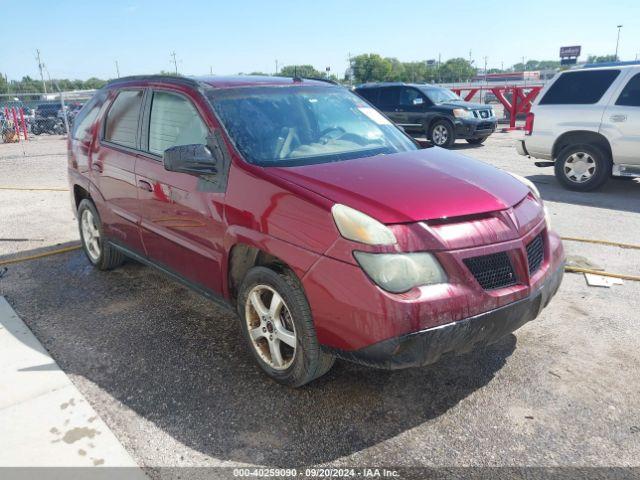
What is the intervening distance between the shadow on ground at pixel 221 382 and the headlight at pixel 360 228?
99 centimetres

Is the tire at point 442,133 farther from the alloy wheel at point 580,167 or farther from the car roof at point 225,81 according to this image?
the car roof at point 225,81

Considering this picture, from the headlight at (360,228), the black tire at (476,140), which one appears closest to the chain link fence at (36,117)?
the black tire at (476,140)

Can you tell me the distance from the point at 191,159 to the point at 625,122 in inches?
275

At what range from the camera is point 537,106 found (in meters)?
8.64

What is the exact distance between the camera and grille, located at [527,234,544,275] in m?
2.87

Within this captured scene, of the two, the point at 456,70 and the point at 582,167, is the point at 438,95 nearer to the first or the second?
the point at 582,167

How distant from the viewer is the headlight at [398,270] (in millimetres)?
2471

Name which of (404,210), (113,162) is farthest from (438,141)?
(404,210)

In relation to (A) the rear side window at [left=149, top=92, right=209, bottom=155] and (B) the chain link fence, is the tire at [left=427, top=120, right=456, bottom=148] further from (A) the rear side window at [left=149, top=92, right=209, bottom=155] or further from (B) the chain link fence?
(B) the chain link fence

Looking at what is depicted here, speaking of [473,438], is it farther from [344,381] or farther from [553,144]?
[553,144]

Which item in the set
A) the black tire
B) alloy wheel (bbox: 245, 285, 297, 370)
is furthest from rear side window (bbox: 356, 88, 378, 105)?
alloy wheel (bbox: 245, 285, 297, 370)

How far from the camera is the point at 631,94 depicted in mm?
7672

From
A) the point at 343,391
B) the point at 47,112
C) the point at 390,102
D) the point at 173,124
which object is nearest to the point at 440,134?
the point at 390,102

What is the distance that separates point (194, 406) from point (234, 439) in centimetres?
40
